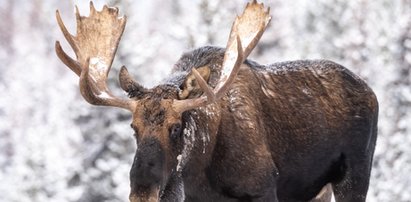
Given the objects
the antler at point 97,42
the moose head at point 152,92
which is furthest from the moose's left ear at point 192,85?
the antler at point 97,42

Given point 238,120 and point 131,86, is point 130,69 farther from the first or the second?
point 131,86

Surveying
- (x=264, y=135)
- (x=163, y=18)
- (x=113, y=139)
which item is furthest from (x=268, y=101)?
(x=163, y=18)

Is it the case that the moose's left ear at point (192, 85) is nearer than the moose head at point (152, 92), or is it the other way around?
the moose head at point (152, 92)

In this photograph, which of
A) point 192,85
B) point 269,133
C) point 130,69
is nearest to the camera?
point 192,85

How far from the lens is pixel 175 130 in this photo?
479cm

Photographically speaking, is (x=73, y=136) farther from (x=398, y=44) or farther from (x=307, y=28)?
(x=398, y=44)

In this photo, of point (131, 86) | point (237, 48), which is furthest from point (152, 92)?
point (237, 48)

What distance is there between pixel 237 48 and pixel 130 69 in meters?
6.28

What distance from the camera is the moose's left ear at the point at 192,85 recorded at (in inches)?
194

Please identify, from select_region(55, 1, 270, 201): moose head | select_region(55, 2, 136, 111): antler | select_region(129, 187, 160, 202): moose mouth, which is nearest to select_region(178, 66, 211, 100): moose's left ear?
select_region(55, 1, 270, 201): moose head

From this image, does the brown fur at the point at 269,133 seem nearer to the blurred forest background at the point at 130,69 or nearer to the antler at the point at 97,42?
the antler at the point at 97,42

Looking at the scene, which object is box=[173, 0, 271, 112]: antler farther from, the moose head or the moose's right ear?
the moose's right ear

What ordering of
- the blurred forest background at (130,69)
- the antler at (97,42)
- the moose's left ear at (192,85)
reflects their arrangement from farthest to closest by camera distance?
the blurred forest background at (130,69) → the antler at (97,42) → the moose's left ear at (192,85)

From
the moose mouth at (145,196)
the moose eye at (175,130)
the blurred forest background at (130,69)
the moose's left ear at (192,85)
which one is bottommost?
the moose mouth at (145,196)
